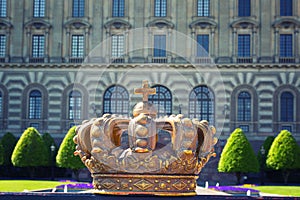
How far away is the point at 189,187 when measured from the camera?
10758 millimetres

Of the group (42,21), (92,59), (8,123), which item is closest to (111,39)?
(92,59)

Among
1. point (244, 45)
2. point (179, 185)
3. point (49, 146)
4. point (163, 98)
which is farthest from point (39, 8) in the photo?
point (179, 185)

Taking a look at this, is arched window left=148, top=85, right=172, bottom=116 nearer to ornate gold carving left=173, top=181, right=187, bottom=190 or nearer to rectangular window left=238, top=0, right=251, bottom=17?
rectangular window left=238, top=0, right=251, bottom=17

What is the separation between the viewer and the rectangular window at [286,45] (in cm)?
5925

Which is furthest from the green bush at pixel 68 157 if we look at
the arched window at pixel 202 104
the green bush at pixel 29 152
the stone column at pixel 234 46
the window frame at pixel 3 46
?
the stone column at pixel 234 46

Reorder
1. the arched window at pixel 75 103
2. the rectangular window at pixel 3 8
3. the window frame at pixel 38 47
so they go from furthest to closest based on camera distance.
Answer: the rectangular window at pixel 3 8
the window frame at pixel 38 47
the arched window at pixel 75 103

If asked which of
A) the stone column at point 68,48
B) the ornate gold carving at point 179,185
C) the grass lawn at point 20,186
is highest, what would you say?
the stone column at point 68,48

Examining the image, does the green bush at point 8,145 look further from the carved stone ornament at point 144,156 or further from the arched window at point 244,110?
the carved stone ornament at point 144,156

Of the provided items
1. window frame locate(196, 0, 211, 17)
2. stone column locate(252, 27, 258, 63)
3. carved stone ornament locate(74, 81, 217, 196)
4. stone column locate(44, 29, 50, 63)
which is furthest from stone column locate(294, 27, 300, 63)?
carved stone ornament locate(74, 81, 217, 196)

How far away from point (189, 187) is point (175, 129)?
900 millimetres

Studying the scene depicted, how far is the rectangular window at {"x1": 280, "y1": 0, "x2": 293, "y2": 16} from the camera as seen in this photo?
59.7m

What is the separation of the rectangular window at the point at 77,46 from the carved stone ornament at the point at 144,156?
5000 cm

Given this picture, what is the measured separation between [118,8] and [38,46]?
7464 mm

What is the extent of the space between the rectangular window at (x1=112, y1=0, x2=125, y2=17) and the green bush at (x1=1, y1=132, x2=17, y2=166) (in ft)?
45.4
